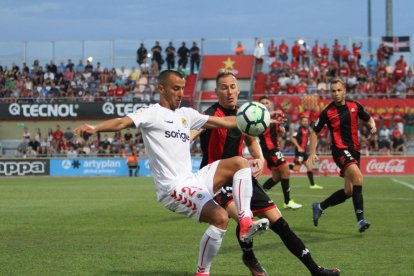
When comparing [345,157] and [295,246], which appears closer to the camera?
[295,246]

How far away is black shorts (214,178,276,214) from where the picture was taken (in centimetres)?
806

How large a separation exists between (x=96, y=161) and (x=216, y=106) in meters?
32.1

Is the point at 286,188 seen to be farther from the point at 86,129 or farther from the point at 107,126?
the point at 86,129

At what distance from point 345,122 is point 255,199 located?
4887mm

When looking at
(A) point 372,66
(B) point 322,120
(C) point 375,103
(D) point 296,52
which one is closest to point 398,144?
(C) point 375,103

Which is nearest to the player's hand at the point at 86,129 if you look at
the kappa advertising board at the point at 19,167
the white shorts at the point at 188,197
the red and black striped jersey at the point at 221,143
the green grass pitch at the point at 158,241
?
the white shorts at the point at 188,197

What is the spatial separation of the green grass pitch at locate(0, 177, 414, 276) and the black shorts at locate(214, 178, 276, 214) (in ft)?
2.61

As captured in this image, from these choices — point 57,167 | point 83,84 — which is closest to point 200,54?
point 83,84

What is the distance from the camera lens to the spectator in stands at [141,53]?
43950mm

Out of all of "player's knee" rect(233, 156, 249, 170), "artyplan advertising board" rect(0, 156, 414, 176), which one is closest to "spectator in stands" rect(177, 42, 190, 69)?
"artyplan advertising board" rect(0, 156, 414, 176)

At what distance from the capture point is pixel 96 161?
40219mm

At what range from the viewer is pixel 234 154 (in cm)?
870

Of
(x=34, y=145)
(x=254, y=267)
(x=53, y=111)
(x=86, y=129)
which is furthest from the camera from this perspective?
(x=53, y=111)

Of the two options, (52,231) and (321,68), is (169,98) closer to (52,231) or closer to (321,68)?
(52,231)
